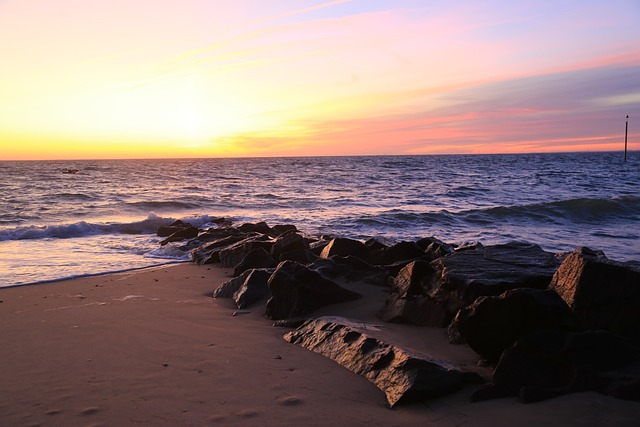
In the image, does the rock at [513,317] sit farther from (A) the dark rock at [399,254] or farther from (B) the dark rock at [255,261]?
(B) the dark rock at [255,261]

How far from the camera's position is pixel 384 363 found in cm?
400

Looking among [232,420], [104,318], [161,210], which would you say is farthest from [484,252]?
[161,210]

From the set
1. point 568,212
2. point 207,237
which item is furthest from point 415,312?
point 568,212

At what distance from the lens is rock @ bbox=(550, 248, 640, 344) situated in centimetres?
398

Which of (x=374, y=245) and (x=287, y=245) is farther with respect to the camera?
(x=374, y=245)

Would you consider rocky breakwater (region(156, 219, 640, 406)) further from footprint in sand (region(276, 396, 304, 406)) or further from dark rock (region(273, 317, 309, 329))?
footprint in sand (region(276, 396, 304, 406))

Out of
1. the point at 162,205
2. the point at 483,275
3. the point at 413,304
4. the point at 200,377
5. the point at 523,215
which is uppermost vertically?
the point at 483,275

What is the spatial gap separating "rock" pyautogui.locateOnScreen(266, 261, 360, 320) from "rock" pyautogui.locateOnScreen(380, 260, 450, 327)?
743 millimetres

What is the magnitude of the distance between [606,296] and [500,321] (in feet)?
2.97

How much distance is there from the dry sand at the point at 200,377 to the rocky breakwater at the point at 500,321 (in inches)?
5.1

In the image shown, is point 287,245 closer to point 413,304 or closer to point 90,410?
point 413,304

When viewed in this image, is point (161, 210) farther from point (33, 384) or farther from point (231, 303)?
point (33, 384)

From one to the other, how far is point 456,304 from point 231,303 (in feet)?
10.1

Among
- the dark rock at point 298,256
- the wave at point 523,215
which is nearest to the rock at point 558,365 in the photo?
the dark rock at point 298,256
